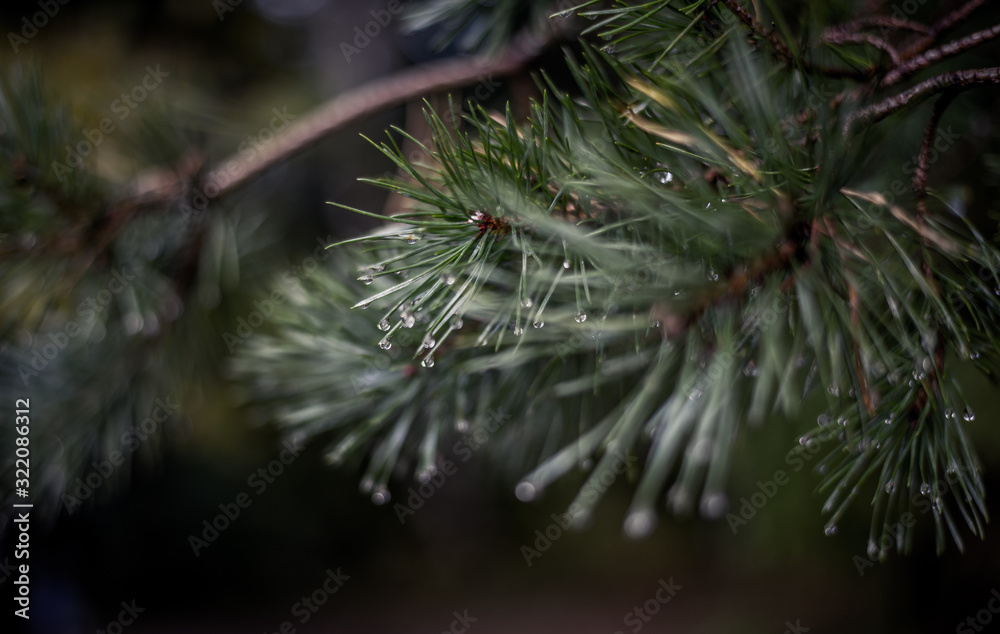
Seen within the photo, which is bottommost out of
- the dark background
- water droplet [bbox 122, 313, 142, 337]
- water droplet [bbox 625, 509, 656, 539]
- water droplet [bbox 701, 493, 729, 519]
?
the dark background

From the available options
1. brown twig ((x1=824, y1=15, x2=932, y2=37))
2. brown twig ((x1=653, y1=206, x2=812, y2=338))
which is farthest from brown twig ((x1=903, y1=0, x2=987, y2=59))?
brown twig ((x1=653, y1=206, x2=812, y2=338))

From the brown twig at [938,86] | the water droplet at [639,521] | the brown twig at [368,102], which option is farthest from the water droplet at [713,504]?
the brown twig at [368,102]

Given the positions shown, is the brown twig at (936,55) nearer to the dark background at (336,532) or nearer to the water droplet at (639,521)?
the water droplet at (639,521)

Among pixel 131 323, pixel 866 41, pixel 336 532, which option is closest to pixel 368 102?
pixel 131 323

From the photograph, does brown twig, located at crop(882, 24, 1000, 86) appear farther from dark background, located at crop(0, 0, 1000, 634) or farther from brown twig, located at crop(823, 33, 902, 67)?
dark background, located at crop(0, 0, 1000, 634)

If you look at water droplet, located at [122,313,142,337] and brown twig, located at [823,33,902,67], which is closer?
brown twig, located at [823,33,902,67]
